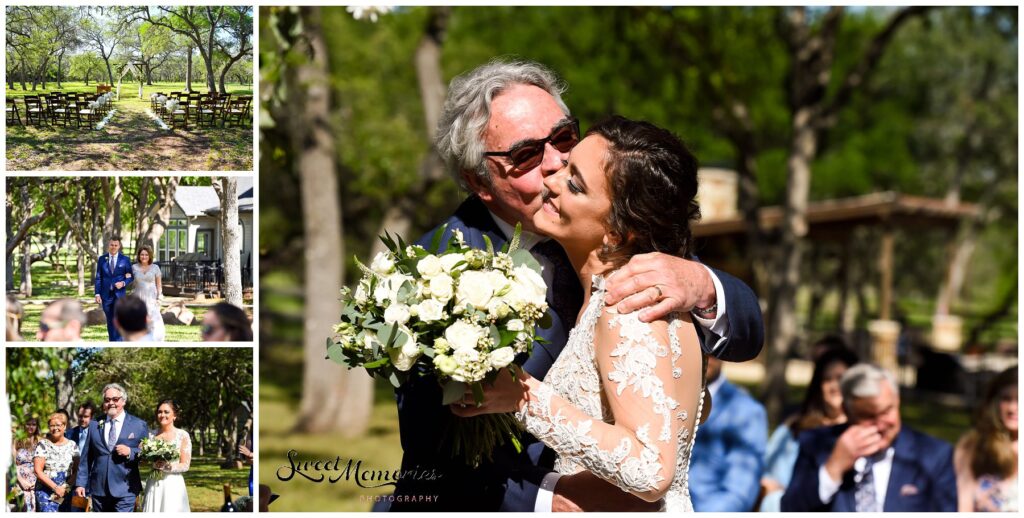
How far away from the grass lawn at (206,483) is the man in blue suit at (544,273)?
1.16 m

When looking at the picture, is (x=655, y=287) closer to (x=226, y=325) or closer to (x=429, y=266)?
(x=429, y=266)

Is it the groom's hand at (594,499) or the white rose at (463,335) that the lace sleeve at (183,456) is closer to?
the groom's hand at (594,499)

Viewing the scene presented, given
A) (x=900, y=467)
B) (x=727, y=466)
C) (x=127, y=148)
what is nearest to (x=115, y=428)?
(x=127, y=148)

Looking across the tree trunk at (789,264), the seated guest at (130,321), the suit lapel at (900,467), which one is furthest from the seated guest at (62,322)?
the tree trunk at (789,264)

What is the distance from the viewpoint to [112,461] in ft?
14.4

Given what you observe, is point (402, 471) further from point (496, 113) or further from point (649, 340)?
point (496, 113)

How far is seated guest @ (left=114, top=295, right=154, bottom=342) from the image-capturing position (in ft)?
13.7

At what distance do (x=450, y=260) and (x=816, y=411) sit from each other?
4480 millimetres

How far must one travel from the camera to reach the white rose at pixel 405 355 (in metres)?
2.85

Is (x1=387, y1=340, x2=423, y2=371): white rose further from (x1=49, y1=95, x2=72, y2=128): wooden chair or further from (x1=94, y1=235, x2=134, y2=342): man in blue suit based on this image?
(x1=49, y1=95, x2=72, y2=128): wooden chair

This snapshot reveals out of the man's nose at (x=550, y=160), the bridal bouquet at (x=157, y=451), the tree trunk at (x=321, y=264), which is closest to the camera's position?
the man's nose at (x=550, y=160)

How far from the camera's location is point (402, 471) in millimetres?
3477

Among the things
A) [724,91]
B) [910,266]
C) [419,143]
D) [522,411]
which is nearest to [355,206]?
[419,143]

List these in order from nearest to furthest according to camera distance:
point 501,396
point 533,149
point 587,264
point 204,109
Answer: point 501,396 → point 587,264 → point 533,149 → point 204,109
